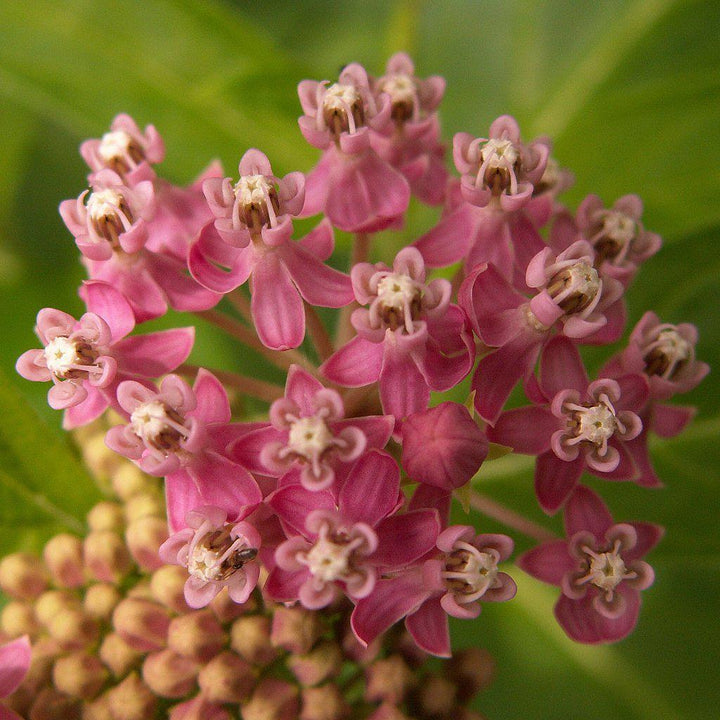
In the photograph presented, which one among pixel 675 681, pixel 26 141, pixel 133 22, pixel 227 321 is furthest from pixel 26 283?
pixel 675 681

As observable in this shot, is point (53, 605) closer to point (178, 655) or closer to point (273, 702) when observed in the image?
point (178, 655)

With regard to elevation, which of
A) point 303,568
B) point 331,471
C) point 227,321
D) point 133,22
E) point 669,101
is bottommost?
point 303,568

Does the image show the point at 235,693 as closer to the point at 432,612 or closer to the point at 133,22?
the point at 432,612

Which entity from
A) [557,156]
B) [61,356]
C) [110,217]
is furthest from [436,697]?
[557,156]

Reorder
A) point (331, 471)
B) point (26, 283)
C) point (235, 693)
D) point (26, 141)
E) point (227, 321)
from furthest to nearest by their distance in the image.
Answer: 1. point (26, 141)
2. point (26, 283)
3. point (227, 321)
4. point (235, 693)
5. point (331, 471)

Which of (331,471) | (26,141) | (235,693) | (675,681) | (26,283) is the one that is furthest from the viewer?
(26,141)

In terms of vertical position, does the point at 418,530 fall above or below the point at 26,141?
below
